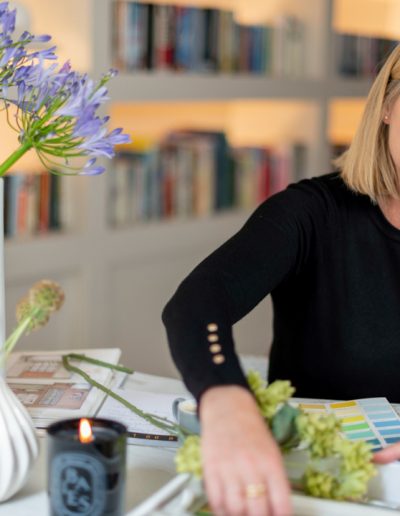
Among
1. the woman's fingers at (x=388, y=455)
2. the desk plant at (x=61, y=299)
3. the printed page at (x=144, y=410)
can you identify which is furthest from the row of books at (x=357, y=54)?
the woman's fingers at (x=388, y=455)

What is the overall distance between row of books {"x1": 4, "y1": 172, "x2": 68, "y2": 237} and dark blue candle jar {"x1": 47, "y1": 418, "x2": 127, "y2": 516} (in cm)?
206

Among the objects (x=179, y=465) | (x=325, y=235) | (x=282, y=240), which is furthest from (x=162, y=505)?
(x=325, y=235)

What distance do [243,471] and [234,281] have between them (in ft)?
1.67

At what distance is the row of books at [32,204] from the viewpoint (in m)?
2.90

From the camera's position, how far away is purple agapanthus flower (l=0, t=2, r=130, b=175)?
0.98 m

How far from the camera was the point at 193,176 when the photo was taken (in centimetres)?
346

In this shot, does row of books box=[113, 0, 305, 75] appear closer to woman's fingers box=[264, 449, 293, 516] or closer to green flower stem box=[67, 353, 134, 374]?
green flower stem box=[67, 353, 134, 374]

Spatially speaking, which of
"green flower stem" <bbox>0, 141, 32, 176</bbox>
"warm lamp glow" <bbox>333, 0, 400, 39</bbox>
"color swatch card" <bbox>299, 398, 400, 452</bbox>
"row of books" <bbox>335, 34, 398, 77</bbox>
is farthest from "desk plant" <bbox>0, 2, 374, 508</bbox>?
"warm lamp glow" <bbox>333, 0, 400, 39</bbox>

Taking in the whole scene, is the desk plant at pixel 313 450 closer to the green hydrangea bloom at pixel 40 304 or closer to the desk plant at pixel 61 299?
the desk plant at pixel 61 299

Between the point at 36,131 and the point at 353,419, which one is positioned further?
the point at 353,419

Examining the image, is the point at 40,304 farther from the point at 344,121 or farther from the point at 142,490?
the point at 344,121

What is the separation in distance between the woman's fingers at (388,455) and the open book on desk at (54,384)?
42 cm

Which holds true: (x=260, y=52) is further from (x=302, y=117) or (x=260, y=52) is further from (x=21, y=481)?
(x=21, y=481)

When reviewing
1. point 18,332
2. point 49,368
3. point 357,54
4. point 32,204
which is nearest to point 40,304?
point 18,332
